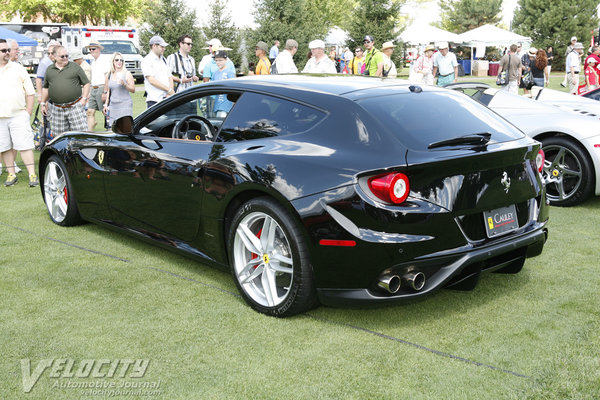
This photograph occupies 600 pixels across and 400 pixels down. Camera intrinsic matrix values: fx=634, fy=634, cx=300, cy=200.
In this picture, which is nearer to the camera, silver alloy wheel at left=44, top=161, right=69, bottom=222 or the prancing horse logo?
the prancing horse logo

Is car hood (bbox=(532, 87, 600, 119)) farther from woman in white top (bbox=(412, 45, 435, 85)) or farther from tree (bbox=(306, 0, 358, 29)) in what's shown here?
tree (bbox=(306, 0, 358, 29))

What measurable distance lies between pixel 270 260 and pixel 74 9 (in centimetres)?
4995

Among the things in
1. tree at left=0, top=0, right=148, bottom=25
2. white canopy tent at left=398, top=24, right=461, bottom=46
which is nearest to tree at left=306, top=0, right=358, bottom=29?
white canopy tent at left=398, top=24, right=461, bottom=46

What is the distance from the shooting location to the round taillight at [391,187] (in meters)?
3.39

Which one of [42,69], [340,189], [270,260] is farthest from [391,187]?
[42,69]

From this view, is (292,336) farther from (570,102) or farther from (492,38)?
(492,38)

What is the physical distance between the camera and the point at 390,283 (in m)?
3.44

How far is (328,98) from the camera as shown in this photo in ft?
12.8

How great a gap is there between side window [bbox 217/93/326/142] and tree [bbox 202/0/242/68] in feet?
109

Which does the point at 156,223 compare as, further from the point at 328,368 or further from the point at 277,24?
the point at 277,24

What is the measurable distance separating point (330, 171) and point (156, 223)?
180 centimetres

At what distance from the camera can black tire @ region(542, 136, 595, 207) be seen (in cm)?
675

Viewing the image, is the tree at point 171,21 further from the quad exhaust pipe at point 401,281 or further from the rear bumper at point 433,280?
the quad exhaust pipe at point 401,281

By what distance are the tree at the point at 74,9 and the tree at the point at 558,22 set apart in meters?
29.3
